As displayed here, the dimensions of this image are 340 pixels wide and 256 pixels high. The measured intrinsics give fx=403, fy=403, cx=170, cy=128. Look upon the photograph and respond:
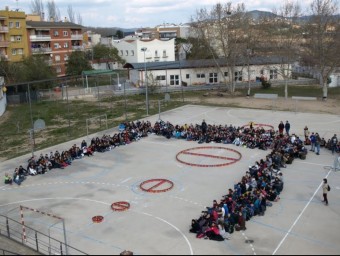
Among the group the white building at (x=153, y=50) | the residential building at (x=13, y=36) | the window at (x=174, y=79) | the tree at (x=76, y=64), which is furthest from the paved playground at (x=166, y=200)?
the white building at (x=153, y=50)

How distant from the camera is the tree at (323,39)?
4569 centimetres

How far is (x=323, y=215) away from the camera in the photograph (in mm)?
18328

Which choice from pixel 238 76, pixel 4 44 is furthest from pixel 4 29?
pixel 238 76

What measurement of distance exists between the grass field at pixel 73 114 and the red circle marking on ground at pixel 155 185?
12.6 m

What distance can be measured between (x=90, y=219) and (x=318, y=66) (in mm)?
37491

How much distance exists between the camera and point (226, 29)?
5353 centimetres

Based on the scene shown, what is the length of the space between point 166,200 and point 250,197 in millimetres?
4418

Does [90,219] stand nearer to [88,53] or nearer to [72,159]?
[72,159]

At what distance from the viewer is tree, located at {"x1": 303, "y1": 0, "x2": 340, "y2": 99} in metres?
45.7

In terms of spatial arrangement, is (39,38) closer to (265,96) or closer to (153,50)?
(153,50)

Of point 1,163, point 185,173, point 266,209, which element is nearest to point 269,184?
point 266,209

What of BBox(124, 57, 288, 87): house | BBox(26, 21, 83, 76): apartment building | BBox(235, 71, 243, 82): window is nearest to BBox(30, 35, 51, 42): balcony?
BBox(26, 21, 83, 76): apartment building

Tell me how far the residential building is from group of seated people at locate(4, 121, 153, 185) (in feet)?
129

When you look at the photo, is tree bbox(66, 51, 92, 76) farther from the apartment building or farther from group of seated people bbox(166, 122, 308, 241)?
group of seated people bbox(166, 122, 308, 241)
